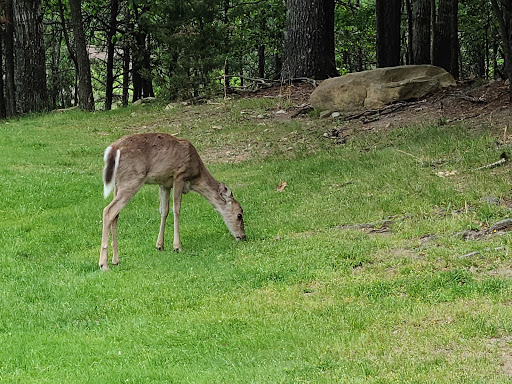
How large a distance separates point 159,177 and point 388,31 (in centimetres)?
1287

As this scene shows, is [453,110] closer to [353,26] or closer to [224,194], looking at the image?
[224,194]

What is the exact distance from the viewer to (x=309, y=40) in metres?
18.9

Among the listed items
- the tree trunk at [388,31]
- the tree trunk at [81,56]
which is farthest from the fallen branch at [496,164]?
the tree trunk at [81,56]

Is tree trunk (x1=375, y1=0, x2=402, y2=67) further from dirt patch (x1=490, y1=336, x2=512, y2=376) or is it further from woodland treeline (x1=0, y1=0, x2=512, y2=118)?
dirt patch (x1=490, y1=336, x2=512, y2=376)

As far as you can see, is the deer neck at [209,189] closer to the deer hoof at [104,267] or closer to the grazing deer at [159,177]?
the grazing deer at [159,177]

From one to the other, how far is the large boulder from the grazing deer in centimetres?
697

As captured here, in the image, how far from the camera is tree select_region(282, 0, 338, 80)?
61.1 feet

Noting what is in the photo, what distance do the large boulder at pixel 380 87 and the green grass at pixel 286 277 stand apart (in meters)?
2.30

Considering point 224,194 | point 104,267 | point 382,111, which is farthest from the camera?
point 382,111

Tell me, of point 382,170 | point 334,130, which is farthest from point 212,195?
point 334,130

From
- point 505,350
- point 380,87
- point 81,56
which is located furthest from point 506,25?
point 81,56

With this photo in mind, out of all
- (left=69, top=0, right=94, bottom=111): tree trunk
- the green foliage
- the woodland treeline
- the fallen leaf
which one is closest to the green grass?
the fallen leaf

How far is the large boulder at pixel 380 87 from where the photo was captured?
49.6ft

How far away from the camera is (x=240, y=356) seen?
4.99 m
